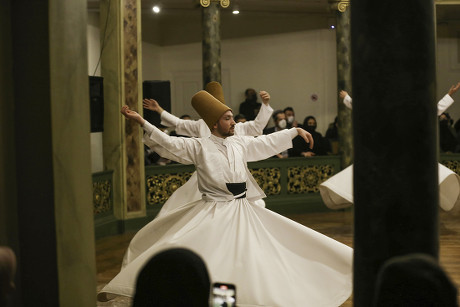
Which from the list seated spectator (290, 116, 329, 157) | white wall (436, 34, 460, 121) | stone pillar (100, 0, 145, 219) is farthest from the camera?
white wall (436, 34, 460, 121)

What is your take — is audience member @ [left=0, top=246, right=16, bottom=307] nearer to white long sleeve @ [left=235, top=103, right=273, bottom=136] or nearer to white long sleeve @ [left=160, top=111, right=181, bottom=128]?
white long sleeve @ [left=235, top=103, right=273, bottom=136]

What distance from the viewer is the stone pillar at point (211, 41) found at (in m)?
9.52

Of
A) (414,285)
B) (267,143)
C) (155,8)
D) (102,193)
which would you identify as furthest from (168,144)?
(155,8)

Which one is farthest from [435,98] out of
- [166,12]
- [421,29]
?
[166,12]

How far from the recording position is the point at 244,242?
4.50 metres

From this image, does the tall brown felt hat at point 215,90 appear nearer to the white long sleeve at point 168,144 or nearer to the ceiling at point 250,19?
the white long sleeve at point 168,144

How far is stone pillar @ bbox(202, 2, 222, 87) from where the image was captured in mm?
9516

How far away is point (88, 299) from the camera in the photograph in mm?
3920

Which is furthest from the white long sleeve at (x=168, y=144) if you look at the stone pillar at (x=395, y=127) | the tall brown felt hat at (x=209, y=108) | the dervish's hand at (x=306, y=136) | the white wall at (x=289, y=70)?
the white wall at (x=289, y=70)

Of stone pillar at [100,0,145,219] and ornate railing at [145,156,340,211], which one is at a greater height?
stone pillar at [100,0,145,219]

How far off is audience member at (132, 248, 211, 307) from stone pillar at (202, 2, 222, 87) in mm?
7635

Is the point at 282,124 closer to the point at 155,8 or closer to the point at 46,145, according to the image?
the point at 155,8

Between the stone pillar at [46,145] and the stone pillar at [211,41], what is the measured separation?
19.1 feet

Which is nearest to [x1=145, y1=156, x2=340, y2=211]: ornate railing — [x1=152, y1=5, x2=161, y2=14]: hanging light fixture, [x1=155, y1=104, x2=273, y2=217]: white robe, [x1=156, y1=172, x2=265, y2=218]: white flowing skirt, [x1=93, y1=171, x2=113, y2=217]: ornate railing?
[x1=93, y1=171, x2=113, y2=217]: ornate railing
